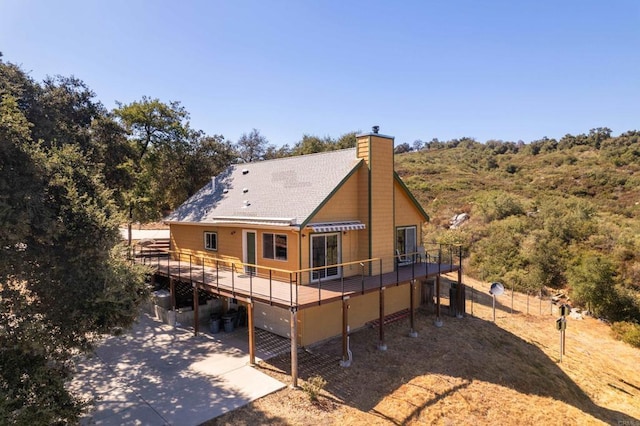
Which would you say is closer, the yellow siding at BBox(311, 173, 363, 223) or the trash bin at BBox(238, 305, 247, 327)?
the yellow siding at BBox(311, 173, 363, 223)

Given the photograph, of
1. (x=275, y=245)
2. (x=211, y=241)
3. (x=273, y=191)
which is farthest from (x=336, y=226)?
(x=211, y=241)

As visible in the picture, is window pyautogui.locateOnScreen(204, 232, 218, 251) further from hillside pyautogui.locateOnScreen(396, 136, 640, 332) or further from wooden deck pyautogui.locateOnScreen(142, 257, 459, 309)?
hillside pyautogui.locateOnScreen(396, 136, 640, 332)

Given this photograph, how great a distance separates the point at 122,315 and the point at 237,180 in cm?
1369

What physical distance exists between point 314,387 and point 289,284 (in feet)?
15.3

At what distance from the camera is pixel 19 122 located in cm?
896

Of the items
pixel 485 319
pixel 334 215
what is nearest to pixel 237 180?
pixel 334 215

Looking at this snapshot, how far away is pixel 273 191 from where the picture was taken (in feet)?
60.7

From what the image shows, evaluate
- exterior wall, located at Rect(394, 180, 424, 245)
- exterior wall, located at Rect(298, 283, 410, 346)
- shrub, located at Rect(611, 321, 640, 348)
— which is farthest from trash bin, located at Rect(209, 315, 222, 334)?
shrub, located at Rect(611, 321, 640, 348)

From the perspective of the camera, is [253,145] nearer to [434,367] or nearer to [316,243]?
[316,243]

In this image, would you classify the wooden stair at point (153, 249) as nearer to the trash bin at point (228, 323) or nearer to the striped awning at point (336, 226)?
the trash bin at point (228, 323)

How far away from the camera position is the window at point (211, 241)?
63.5 ft

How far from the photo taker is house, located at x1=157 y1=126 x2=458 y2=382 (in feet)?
49.1

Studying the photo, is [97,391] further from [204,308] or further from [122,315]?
[204,308]

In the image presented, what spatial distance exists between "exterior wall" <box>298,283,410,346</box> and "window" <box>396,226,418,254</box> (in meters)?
2.20
